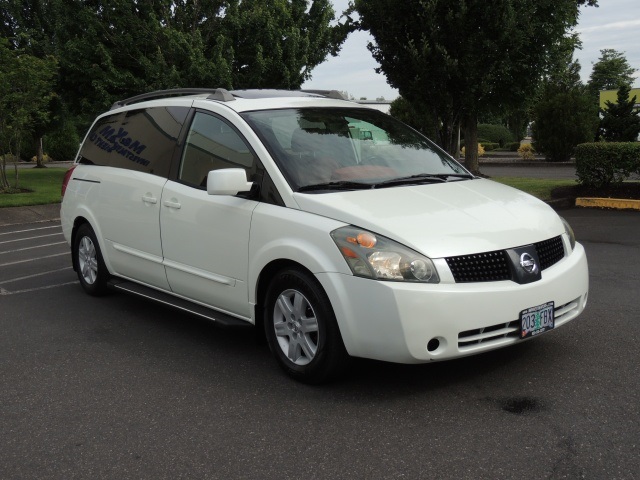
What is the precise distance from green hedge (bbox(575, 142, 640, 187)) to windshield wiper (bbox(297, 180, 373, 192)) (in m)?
10.7

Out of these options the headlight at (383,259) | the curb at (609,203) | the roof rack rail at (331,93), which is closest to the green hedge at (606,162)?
the curb at (609,203)

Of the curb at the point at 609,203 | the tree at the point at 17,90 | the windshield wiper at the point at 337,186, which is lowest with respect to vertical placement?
the curb at the point at 609,203

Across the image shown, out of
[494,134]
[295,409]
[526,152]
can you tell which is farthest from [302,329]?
[494,134]

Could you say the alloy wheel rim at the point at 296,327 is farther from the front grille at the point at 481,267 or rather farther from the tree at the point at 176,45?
the tree at the point at 176,45

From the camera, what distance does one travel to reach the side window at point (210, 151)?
516cm

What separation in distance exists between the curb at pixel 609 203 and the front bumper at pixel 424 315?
10.1 metres

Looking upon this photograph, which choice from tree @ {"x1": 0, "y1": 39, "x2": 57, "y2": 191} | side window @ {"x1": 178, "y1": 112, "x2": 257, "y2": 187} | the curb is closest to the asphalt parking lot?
side window @ {"x1": 178, "y1": 112, "x2": 257, "y2": 187}

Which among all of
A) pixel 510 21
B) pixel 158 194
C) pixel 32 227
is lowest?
pixel 32 227

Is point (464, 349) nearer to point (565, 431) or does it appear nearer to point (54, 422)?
point (565, 431)

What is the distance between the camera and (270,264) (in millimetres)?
4699

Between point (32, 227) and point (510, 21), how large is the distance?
1000 centimetres

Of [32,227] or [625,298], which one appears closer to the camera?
[625,298]

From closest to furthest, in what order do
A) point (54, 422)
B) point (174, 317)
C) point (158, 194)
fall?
1. point (54, 422)
2. point (158, 194)
3. point (174, 317)

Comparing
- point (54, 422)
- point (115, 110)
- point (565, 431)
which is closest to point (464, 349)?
point (565, 431)
